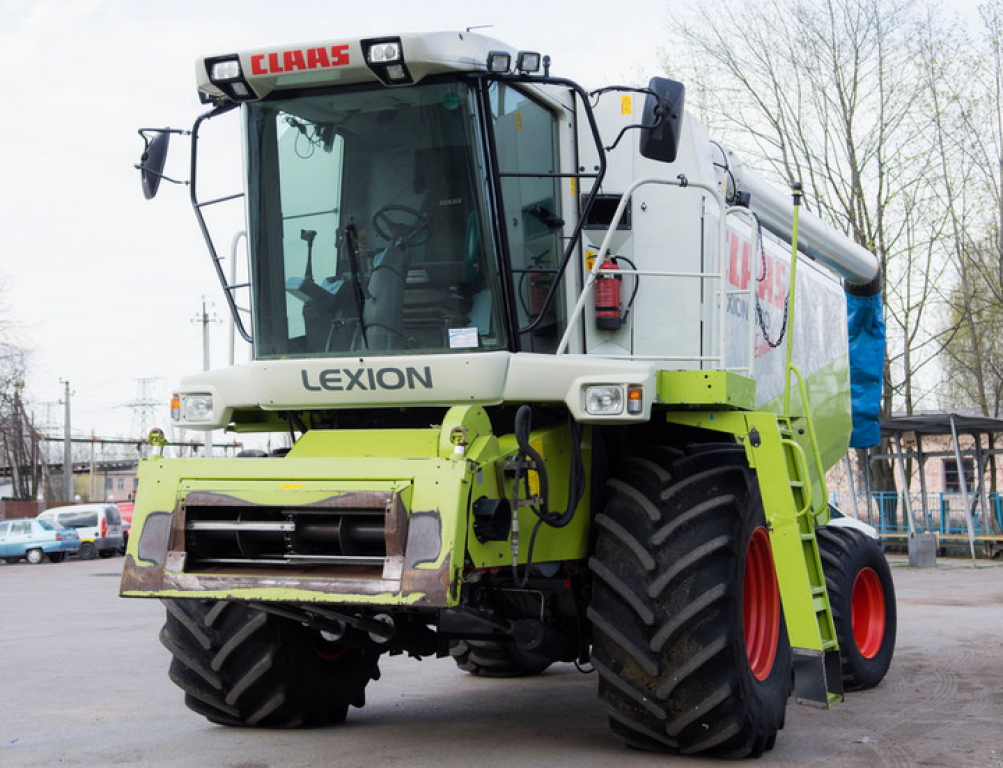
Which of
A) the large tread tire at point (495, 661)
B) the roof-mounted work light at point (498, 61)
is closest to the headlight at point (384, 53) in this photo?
the roof-mounted work light at point (498, 61)

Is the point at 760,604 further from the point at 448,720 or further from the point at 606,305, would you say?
the point at 448,720

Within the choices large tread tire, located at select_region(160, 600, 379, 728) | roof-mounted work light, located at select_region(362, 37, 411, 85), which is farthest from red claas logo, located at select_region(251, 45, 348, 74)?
large tread tire, located at select_region(160, 600, 379, 728)

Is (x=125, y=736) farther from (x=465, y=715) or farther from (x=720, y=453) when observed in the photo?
(x=720, y=453)

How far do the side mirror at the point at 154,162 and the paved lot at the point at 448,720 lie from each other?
3.30 meters

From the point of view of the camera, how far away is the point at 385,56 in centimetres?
613

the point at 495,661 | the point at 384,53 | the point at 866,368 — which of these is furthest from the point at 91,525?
the point at 384,53

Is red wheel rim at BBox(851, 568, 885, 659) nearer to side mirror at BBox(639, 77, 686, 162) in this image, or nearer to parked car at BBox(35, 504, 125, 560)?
side mirror at BBox(639, 77, 686, 162)

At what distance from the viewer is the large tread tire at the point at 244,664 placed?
22.5 ft

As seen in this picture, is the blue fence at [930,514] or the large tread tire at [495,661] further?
the blue fence at [930,514]

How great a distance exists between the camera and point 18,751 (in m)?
6.71

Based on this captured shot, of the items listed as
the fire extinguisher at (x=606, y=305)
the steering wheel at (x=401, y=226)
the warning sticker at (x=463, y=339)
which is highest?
the steering wheel at (x=401, y=226)

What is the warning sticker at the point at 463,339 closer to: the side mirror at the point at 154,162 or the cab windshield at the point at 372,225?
the cab windshield at the point at 372,225

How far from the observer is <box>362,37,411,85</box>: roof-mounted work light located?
6.11 meters

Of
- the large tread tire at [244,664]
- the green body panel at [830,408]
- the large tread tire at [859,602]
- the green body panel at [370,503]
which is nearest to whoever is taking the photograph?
the green body panel at [370,503]
